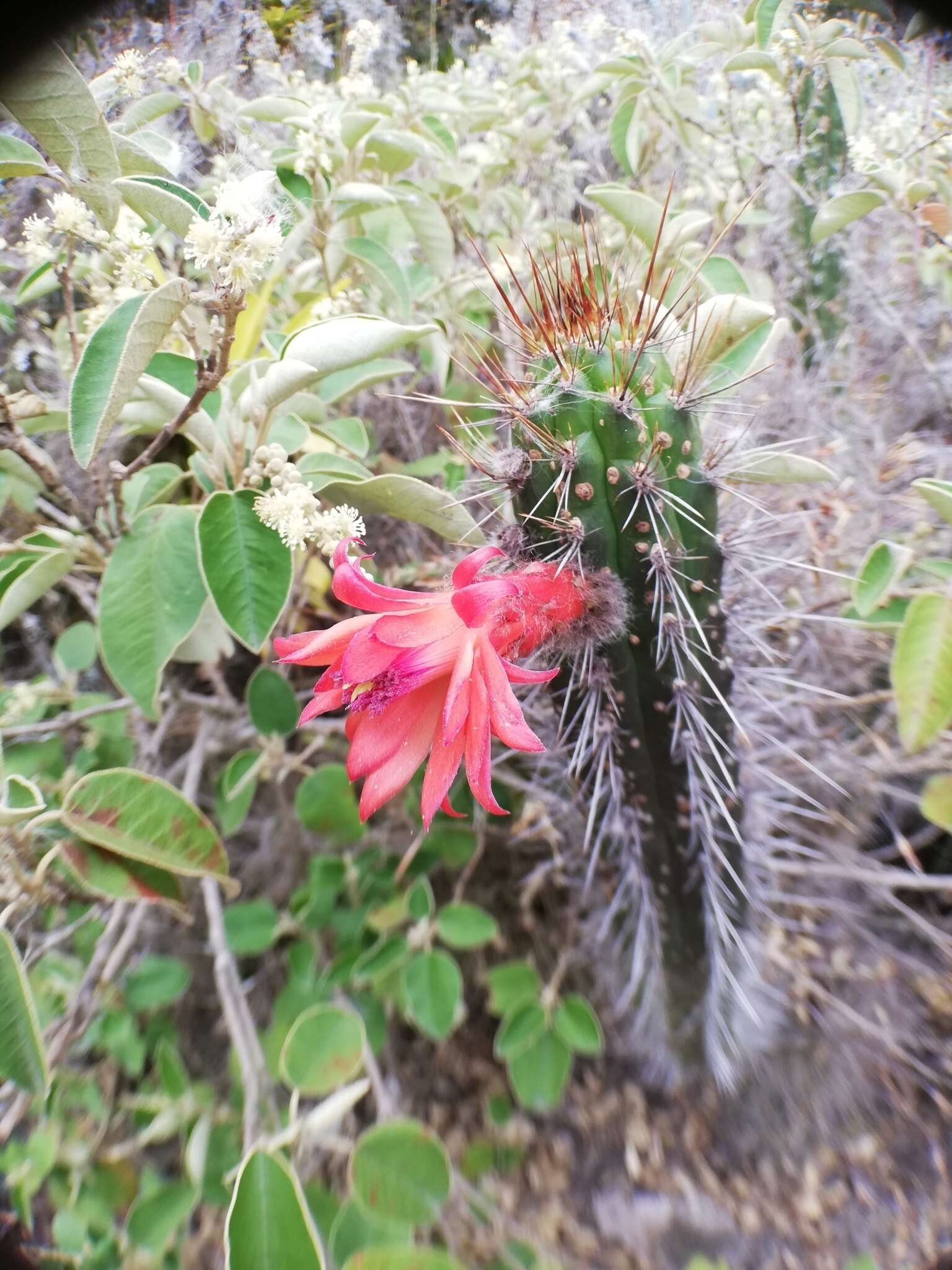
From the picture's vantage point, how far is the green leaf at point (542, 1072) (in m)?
0.81

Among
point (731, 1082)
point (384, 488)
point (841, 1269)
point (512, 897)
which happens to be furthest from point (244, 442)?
point (841, 1269)

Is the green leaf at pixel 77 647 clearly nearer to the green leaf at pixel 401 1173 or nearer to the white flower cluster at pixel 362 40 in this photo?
the green leaf at pixel 401 1173

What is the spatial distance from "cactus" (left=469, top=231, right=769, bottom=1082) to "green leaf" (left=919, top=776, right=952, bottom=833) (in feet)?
0.53

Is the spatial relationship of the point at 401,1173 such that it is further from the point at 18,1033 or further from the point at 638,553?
the point at 638,553

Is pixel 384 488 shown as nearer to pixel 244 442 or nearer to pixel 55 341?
pixel 244 442

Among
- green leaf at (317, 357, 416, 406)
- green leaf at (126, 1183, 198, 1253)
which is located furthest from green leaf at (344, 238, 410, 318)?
green leaf at (126, 1183, 198, 1253)

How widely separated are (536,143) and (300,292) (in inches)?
18.7

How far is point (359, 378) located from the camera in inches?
29.4

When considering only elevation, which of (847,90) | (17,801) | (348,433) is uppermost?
(847,90)

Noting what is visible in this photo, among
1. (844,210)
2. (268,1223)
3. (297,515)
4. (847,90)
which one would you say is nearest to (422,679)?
(297,515)

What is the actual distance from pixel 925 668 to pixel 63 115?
69 cm

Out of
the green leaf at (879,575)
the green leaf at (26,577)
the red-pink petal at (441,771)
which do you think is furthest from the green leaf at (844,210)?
the green leaf at (26,577)

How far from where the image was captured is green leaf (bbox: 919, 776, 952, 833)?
63cm

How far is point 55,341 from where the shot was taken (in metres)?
0.77
